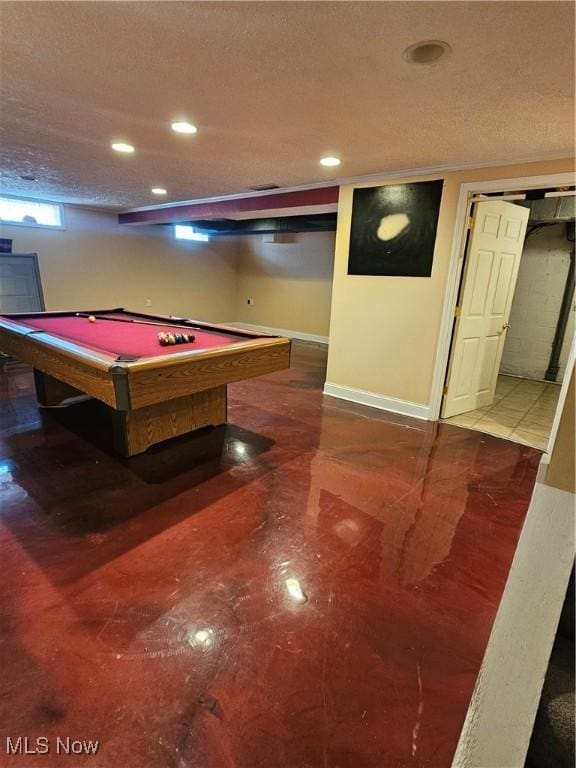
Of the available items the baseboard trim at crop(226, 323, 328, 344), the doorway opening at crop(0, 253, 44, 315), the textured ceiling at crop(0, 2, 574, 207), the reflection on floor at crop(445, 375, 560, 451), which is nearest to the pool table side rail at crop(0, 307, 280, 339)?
the textured ceiling at crop(0, 2, 574, 207)

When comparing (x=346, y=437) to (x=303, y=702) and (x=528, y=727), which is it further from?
(x=528, y=727)

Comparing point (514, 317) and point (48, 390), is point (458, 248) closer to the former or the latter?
point (514, 317)

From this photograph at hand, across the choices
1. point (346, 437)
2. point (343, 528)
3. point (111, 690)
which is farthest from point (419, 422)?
point (111, 690)

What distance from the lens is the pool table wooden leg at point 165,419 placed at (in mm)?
2641

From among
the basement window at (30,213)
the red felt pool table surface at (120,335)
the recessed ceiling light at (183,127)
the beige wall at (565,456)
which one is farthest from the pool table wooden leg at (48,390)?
the beige wall at (565,456)

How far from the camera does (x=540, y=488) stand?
81cm

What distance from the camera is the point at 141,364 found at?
194cm

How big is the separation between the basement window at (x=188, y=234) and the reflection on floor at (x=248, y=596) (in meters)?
5.78

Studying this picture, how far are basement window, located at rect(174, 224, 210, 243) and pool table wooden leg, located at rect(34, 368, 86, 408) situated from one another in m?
4.89

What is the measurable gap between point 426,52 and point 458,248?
1.98 meters

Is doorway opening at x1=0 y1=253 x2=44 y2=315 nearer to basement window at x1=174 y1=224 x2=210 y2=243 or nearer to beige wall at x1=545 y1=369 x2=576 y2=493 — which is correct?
basement window at x1=174 y1=224 x2=210 y2=243

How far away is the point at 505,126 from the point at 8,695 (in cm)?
350

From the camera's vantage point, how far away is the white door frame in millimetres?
2816

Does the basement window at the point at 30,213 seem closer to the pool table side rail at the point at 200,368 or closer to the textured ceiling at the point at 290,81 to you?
the textured ceiling at the point at 290,81
